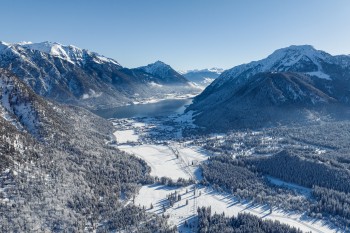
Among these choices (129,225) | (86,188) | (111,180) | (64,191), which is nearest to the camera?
(129,225)

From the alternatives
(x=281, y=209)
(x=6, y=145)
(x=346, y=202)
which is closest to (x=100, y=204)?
(x=6, y=145)

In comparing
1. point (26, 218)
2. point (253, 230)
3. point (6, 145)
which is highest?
point (6, 145)

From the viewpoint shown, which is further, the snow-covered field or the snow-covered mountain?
the snow-covered field

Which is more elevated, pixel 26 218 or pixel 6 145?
pixel 6 145

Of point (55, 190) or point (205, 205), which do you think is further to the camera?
point (205, 205)

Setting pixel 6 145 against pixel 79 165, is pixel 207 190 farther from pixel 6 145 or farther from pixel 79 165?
pixel 6 145

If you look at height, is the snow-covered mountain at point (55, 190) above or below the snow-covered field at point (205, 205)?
above

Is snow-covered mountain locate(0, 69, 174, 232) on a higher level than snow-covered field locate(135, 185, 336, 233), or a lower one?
higher

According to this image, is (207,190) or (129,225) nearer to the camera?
(129,225)

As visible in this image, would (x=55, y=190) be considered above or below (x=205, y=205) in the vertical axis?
above

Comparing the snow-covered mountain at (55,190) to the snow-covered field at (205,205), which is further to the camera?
the snow-covered field at (205,205)

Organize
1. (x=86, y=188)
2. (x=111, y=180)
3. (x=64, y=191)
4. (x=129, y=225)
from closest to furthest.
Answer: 1. (x=129, y=225)
2. (x=64, y=191)
3. (x=86, y=188)
4. (x=111, y=180)
